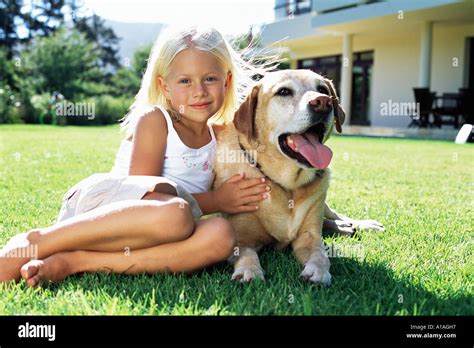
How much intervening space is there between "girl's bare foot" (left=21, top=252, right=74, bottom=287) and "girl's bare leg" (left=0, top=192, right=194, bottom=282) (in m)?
0.07

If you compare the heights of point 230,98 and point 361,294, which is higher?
point 230,98

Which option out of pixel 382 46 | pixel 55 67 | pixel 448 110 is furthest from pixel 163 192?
pixel 55 67

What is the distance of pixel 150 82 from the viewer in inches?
143

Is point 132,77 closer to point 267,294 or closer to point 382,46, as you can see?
point 382,46

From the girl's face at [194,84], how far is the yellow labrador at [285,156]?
0.21 metres

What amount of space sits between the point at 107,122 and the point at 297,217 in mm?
Answer: 25842

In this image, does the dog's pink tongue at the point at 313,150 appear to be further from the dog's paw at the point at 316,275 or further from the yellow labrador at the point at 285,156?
the dog's paw at the point at 316,275

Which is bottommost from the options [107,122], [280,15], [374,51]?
[107,122]

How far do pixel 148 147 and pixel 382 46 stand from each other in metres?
22.3

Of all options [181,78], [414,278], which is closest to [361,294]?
[414,278]

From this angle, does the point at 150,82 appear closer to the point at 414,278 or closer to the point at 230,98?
the point at 230,98

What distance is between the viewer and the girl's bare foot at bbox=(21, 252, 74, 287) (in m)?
2.53

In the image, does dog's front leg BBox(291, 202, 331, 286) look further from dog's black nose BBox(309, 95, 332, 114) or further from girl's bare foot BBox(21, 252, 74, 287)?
girl's bare foot BBox(21, 252, 74, 287)

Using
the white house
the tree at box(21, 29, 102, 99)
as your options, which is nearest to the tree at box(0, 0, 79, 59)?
the tree at box(21, 29, 102, 99)
